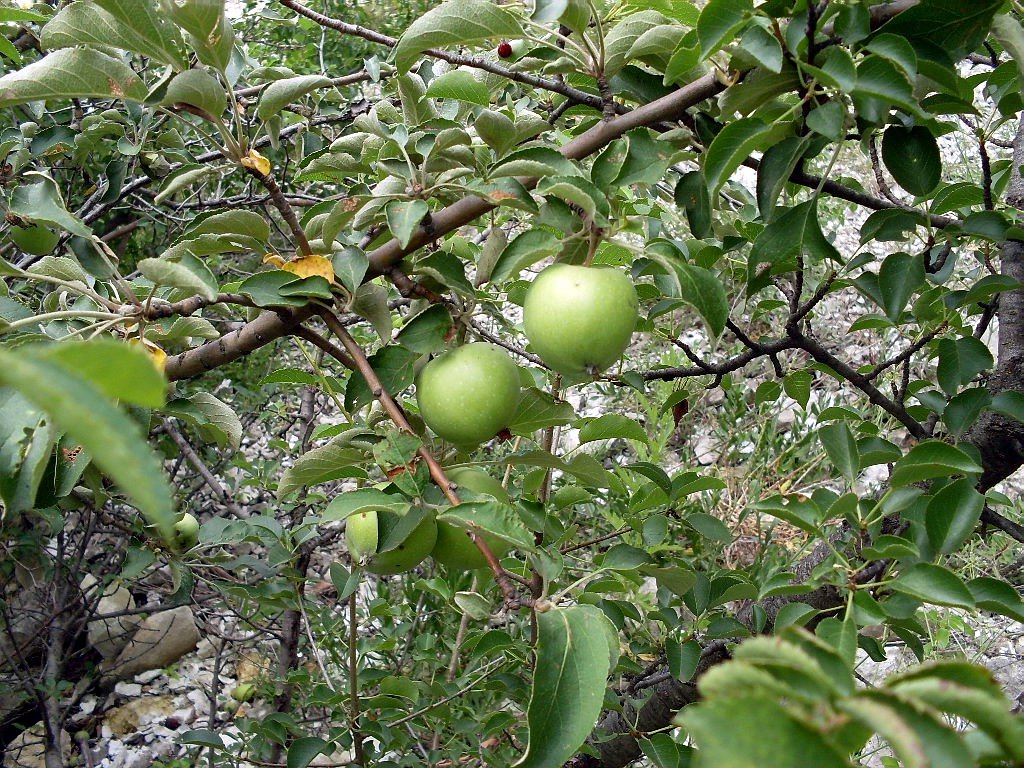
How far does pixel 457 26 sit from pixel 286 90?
225 millimetres

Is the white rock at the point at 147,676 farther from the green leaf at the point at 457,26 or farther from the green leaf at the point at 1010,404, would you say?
the green leaf at the point at 1010,404

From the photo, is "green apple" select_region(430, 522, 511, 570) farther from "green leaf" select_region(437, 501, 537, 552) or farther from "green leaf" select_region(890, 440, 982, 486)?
"green leaf" select_region(890, 440, 982, 486)

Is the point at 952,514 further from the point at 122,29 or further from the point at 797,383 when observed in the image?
the point at 122,29

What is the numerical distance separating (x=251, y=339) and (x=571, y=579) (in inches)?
32.8

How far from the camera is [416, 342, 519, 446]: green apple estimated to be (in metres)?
0.88

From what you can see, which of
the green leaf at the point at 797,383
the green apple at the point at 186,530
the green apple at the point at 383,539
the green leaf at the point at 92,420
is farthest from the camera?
the green apple at the point at 186,530

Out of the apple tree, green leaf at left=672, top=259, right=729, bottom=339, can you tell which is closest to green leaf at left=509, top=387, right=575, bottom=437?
the apple tree

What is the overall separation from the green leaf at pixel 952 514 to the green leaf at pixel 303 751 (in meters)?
1.04

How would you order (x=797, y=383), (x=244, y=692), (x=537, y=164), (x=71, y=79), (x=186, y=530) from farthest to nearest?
(x=244, y=692) → (x=186, y=530) → (x=797, y=383) → (x=71, y=79) → (x=537, y=164)

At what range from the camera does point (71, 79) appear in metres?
0.90

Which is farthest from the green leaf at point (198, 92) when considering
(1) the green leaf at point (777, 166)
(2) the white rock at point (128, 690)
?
(2) the white rock at point (128, 690)

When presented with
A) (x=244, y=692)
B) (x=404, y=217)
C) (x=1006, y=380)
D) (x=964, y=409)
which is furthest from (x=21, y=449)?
(x=244, y=692)

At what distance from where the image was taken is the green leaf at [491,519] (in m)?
0.73

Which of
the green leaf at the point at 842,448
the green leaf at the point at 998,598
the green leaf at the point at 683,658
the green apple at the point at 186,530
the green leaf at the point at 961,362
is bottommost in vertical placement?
Answer: the green apple at the point at 186,530
